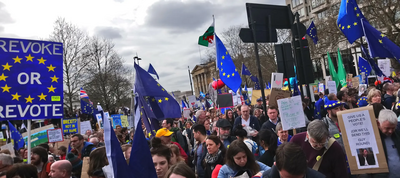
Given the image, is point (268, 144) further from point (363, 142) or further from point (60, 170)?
point (60, 170)

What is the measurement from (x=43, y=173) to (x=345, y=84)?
15452 millimetres

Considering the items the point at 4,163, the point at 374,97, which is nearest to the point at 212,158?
the point at 4,163

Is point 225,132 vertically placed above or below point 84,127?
below

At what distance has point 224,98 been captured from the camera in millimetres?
14648

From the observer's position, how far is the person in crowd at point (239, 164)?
146 inches

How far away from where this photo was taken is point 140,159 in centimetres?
324

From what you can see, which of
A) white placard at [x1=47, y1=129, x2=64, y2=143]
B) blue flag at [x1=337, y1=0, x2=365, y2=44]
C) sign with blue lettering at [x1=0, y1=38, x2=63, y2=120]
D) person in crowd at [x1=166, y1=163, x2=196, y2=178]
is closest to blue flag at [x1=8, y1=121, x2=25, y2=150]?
white placard at [x1=47, y1=129, x2=64, y2=143]

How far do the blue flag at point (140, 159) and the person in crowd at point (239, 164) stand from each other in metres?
0.91

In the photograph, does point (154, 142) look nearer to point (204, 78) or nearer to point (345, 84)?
point (345, 84)

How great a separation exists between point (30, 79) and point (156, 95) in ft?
9.31

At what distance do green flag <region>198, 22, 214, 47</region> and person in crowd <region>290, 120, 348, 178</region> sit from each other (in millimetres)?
7653

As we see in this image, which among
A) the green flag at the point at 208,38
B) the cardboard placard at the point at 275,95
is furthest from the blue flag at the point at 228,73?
the cardboard placard at the point at 275,95

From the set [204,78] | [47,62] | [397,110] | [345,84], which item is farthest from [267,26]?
A: [204,78]

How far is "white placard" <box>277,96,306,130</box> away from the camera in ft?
16.7
